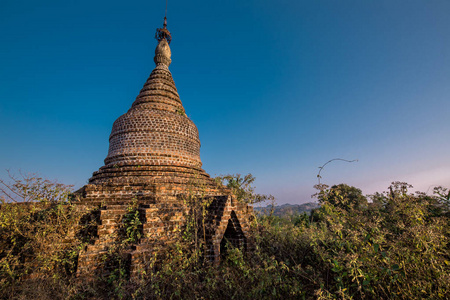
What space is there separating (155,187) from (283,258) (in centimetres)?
417

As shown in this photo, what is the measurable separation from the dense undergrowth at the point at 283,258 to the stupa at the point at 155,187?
404mm

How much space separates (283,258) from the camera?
184 inches

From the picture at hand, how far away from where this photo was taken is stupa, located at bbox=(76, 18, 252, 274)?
16.6ft

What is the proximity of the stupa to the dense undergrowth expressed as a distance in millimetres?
404

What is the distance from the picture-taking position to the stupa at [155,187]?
200 inches

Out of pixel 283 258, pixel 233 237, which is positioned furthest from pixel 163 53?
pixel 283 258

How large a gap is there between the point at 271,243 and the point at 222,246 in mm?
1624

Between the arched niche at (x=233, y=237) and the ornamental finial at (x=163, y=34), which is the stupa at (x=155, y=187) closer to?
the arched niche at (x=233, y=237)

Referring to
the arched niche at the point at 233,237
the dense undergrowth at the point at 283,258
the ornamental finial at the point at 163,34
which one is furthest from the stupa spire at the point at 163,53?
the arched niche at the point at 233,237

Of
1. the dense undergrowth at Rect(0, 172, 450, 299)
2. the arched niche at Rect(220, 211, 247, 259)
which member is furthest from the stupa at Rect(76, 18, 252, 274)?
the dense undergrowth at Rect(0, 172, 450, 299)

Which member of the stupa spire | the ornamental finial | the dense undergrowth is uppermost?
the ornamental finial

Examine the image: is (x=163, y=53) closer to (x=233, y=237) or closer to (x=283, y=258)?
(x=233, y=237)

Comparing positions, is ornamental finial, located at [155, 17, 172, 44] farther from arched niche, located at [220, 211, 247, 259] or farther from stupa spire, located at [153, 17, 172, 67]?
arched niche, located at [220, 211, 247, 259]

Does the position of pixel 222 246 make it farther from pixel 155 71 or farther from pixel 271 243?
pixel 155 71
